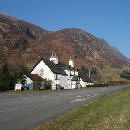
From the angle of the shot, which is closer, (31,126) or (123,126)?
(123,126)

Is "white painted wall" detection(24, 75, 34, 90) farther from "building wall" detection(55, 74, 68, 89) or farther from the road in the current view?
the road

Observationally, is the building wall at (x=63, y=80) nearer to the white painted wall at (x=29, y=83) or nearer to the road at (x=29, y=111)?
the white painted wall at (x=29, y=83)

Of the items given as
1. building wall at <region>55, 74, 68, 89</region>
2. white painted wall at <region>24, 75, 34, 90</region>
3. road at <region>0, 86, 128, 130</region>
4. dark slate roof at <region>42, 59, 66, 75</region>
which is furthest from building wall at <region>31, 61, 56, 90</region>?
road at <region>0, 86, 128, 130</region>

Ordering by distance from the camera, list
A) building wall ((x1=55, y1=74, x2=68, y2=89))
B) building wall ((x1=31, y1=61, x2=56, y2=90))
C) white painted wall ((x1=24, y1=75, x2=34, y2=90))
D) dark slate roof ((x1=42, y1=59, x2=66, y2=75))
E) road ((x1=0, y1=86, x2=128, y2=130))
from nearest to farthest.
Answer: road ((x1=0, y1=86, x2=128, y2=130)) → white painted wall ((x1=24, y1=75, x2=34, y2=90)) → building wall ((x1=31, y1=61, x2=56, y2=90)) → dark slate roof ((x1=42, y1=59, x2=66, y2=75)) → building wall ((x1=55, y1=74, x2=68, y2=89))

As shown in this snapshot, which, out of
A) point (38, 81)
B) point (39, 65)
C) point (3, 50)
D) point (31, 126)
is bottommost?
point (31, 126)

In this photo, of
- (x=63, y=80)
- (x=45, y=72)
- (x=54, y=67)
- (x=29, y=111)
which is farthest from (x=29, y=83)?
(x=29, y=111)

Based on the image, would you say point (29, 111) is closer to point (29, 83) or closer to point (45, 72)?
point (29, 83)

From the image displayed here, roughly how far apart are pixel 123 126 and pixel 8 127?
14.6 feet

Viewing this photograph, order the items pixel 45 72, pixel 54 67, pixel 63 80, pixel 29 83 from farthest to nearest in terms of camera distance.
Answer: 1. pixel 63 80
2. pixel 54 67
3. pixel 45 72
4. pixel 29 83

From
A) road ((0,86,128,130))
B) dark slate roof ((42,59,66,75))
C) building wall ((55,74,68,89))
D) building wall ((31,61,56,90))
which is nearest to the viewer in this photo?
road ((0,86,128,130))

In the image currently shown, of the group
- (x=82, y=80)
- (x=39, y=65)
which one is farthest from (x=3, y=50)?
(x=39, y=65)

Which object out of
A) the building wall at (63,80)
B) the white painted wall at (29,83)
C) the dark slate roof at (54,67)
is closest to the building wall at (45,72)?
the dark slate roof at (54,67)

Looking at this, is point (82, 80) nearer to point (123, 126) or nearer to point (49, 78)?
point (49, 78)

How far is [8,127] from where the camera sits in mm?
10727
